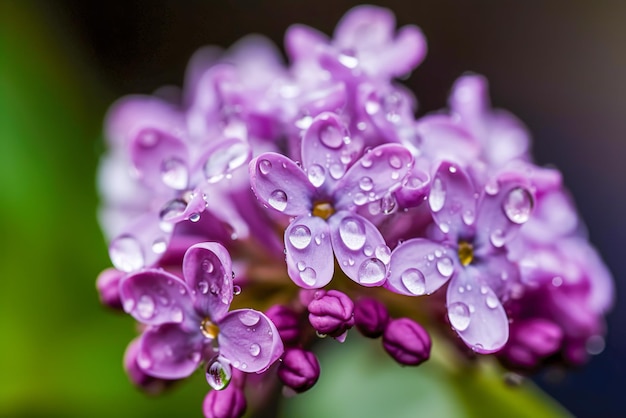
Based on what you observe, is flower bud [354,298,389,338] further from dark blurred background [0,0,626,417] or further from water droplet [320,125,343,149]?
dark blurred background [0,0,626,417]

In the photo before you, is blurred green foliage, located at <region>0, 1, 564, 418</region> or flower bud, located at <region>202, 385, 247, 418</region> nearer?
flower bud, located at <region>202, 385, 247, 418</region>

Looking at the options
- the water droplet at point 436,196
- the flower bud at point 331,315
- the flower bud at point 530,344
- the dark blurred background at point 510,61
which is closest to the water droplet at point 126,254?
the flower bud at point 331,315

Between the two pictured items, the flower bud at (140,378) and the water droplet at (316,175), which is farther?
the flower bud at (140,378)

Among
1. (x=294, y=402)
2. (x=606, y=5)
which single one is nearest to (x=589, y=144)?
(x=606, y=5)

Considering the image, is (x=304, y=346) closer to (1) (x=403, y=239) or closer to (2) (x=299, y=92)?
(1) (x=403, y=239)

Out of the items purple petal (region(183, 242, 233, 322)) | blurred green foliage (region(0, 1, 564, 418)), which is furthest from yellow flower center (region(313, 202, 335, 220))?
blurred green foliage (region(0, 1, 564, 418))

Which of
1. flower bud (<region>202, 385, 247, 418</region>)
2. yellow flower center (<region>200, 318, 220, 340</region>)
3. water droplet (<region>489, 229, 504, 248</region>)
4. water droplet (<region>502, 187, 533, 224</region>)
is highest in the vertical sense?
water droplet (<region>502, 187, 533, 224</region>)

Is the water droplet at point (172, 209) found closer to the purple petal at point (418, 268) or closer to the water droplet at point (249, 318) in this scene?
the water droplet at point (249, 318)
